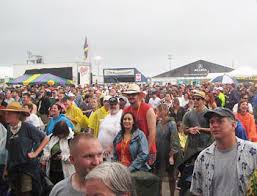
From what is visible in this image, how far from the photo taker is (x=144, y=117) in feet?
19.7

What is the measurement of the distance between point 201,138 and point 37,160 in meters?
2.37

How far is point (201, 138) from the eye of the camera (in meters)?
6.19

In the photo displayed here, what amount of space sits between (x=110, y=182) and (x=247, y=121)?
607 centimetres

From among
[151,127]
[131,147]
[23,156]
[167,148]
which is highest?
[151,127]

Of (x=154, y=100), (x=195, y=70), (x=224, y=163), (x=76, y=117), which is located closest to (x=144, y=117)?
(x=224, y=163)

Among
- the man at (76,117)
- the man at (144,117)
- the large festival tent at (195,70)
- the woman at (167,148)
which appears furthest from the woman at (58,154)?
the large festival tent at (195,70)

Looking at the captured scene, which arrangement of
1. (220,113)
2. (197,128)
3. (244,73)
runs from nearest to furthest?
(220,113)
(197,128)
(244,73)

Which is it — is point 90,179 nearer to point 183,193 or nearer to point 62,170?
point 183,193

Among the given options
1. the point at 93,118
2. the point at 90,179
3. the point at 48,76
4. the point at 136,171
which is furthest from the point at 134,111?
the point at 48,76

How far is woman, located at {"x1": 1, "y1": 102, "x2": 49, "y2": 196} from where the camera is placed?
5574mm

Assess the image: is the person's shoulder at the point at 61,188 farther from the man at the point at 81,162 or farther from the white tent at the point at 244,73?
the white tent at the point at 244,73

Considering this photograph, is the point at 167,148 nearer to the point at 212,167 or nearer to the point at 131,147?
the point at 131,147

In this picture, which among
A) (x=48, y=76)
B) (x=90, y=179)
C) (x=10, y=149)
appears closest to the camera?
(x=90, y=179)

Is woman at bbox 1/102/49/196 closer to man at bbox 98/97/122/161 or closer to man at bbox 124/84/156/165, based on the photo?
man at bbox 98/97/122/161
